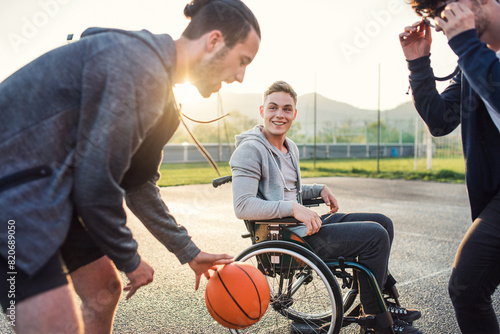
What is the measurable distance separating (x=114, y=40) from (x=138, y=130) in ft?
0.99

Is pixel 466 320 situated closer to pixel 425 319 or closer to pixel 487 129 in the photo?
pixel 487 129

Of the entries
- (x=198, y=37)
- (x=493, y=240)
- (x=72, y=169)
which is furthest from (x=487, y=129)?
(x=72, y=169)

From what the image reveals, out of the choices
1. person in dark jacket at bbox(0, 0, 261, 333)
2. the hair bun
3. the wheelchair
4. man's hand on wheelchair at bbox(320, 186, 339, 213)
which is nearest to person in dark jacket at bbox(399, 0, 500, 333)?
the wheelchair

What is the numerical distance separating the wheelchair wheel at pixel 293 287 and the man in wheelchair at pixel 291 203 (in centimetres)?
18

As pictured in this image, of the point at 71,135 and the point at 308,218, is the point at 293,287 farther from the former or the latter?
the point at 71,135

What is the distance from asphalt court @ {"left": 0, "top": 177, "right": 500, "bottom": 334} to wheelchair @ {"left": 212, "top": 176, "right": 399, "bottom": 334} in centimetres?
39

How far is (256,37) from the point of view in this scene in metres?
1.76

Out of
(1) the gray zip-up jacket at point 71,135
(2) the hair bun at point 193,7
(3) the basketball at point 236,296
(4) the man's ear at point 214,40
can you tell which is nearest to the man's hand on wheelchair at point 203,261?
(3) the basketball at point 236,296

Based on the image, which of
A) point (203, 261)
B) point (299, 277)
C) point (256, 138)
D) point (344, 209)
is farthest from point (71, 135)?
point (344, 209)

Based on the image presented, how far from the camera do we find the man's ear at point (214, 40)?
1.68 metres

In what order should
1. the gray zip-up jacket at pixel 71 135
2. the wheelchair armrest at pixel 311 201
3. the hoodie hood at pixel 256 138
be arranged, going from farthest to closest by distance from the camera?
the wheelchair armrest at pixel 311 201 < the hoodie hood at pixel 256 138 < the gray zip-up jacket at pixel 71 135

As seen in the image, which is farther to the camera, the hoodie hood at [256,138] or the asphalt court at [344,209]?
the asphalt court at [344,209]

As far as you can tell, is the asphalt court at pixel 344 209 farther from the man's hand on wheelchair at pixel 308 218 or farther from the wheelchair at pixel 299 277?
the man's hand on wheelchair at pixel 308 218

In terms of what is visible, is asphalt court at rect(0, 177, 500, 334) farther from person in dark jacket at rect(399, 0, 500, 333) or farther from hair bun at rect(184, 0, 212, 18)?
hair bun at rect(184, 0, 212, 18)
